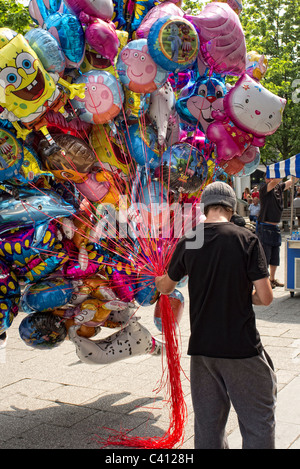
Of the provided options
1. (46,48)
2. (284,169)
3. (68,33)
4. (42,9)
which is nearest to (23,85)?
(46,48)

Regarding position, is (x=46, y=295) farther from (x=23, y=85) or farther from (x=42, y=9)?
(x=42, y=9)

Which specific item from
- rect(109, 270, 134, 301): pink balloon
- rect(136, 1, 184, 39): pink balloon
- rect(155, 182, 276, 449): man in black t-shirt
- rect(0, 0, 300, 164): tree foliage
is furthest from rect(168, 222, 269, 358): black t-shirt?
rect(0, 0, 300, 164): tree foliage

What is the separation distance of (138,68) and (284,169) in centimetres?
539

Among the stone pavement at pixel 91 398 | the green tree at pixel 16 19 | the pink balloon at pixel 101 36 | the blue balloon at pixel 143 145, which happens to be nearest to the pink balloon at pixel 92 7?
the pink balloon at pixel 101 36

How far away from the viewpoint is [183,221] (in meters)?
3.76

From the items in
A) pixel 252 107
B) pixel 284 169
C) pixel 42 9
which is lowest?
pixel 284 169

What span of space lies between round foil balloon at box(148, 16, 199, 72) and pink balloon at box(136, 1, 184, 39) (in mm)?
176

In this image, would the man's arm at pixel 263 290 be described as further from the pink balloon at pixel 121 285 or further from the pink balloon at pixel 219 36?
the pink balloon at pixel 219 36

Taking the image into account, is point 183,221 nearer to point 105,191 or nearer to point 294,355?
point 105,191

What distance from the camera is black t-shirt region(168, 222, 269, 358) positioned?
2.71 metres

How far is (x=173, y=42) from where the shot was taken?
3314 mm

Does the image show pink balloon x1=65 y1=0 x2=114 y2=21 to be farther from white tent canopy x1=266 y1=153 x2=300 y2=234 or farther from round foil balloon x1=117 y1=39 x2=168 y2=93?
white tent canopy x1=266 y1=153 x2=300 y2=234
